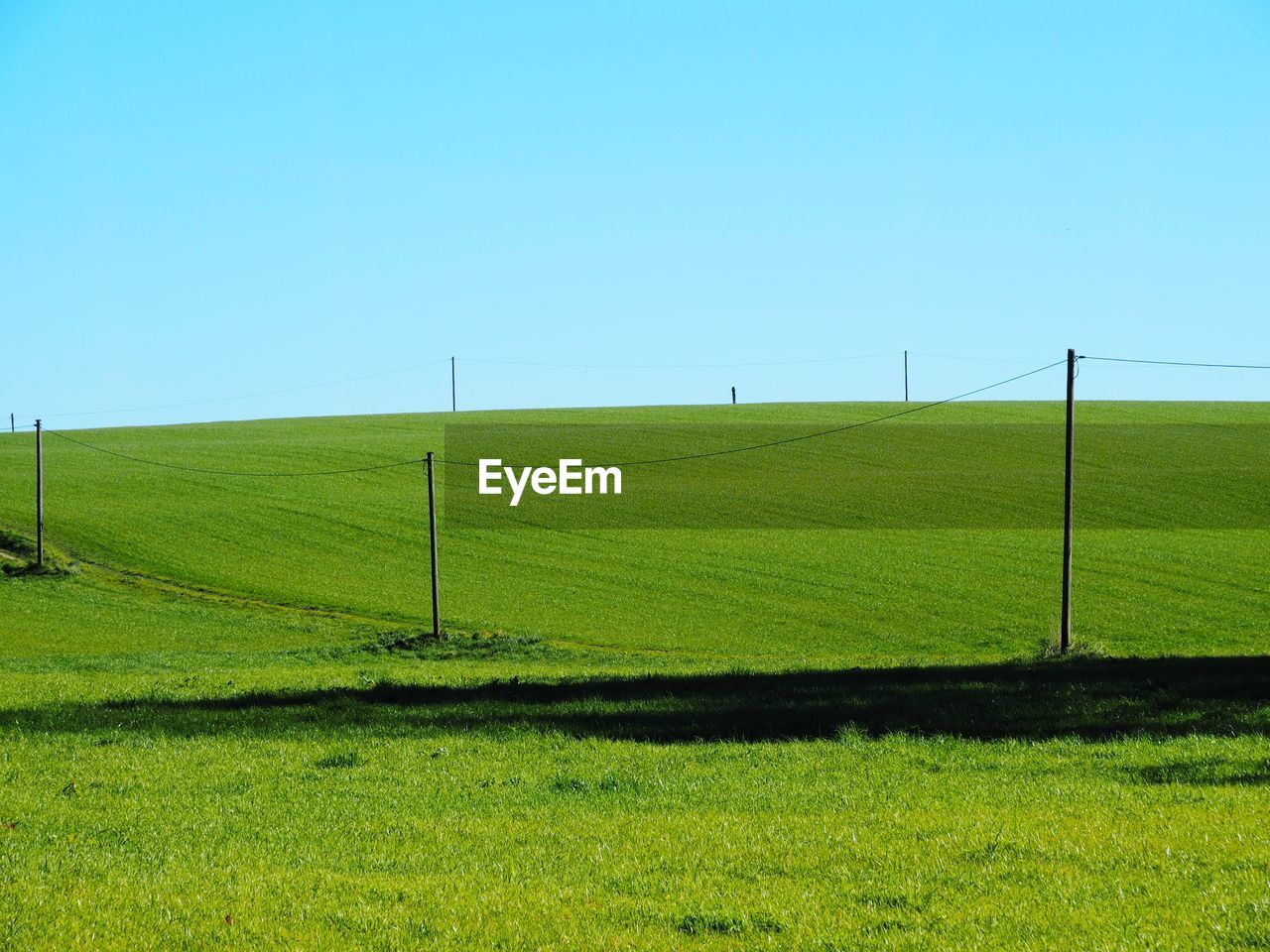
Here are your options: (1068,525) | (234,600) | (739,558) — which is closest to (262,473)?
(234,600)

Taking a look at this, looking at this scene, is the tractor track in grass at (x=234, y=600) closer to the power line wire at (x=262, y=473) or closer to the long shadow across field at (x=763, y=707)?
the long shadow across field at (x=763, y=707)

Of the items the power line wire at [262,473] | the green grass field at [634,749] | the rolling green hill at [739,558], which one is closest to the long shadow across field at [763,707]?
the green grass field at [634,749]

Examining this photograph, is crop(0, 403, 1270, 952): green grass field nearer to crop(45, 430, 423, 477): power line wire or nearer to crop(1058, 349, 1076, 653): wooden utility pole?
crop(1058, 349, 1076, 653): wooden utility pole

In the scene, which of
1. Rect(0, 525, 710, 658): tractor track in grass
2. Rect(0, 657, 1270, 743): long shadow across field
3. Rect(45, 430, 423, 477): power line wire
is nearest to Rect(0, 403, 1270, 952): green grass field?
Rect(0, 657, 1270, 743): long shadow across field

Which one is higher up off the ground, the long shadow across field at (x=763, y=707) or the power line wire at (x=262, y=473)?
the power line wire at (x=262, y=473)

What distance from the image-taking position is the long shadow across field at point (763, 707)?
706 inches

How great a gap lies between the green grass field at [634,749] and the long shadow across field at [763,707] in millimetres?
129

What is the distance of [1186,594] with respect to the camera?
144 ft

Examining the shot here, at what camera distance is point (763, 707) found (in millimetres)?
20156

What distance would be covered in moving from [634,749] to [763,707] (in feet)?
14.7

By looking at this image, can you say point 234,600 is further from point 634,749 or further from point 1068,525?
point 634,749

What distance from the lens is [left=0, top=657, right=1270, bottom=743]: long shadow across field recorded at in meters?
17.9

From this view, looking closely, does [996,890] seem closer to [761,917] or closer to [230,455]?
[761,917]

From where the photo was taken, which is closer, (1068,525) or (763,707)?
(763,707)
